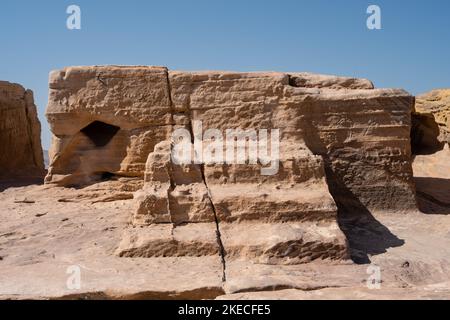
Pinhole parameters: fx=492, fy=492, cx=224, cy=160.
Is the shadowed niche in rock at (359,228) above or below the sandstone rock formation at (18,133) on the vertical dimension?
below

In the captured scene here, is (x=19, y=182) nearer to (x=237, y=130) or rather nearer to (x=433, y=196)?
(x=237, y=130)

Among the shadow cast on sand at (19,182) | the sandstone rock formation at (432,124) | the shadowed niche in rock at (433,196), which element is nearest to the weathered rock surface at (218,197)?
the shadowed niche in rock at (433,196)

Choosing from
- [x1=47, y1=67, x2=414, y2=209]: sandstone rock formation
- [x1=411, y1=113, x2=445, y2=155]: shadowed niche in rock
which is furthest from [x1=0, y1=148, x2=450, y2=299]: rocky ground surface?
[x1=411, y1=113, x2=445, y2=155]: shadowed niche in rock

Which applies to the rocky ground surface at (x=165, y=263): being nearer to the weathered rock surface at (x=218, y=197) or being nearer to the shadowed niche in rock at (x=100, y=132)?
the weathered rock surface at (x=218, y=197)

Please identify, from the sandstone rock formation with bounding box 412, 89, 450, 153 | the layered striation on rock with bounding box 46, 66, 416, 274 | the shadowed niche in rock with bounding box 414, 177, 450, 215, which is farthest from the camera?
the sandstone rock formation with bounding box 412, 89, 450, 153

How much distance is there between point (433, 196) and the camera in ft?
25.3

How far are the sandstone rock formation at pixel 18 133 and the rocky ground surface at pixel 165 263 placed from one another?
3.61m

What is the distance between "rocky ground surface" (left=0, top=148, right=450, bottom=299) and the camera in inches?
163

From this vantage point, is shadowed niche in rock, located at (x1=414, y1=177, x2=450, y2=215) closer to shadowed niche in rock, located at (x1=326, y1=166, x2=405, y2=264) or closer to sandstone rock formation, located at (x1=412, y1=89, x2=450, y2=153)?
shadowed niche in rock, located at (x1=326, y1=166, x2=405, y2=264)

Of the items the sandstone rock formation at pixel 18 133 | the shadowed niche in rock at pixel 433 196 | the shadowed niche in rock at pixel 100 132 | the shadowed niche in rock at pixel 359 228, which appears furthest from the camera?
the sandstone rock formation at pixel 18 133

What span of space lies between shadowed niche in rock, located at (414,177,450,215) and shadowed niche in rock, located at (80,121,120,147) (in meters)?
4.50

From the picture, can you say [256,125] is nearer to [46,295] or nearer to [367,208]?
[367,208]

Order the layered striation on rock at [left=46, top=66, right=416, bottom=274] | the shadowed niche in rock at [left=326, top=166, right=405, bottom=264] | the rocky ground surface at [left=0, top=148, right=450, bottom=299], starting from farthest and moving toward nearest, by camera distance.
A: the layered striation on rock at [left=46, top=66, right=416, bottom=274]
the shadowed niche in rock at [left=326, top=166, right=405, bottom=264]
the rocky ground surface at [left=0, top=148, right=450, bottom=299]

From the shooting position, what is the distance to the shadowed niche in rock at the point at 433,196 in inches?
279
